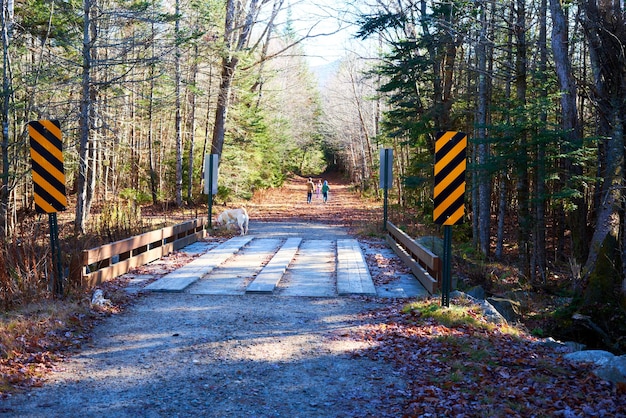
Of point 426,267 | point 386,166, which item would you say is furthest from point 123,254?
point 386,166

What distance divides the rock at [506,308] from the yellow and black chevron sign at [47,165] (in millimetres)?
7960

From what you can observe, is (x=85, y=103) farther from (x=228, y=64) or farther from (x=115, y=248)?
(x=228, y=64)

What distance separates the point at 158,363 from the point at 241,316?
6.94ft

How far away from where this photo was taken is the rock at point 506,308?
10.8 meters

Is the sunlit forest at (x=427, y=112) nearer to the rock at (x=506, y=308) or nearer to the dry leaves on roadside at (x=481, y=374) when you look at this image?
the rock at (x=506, y=308)

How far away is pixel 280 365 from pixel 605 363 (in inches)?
136

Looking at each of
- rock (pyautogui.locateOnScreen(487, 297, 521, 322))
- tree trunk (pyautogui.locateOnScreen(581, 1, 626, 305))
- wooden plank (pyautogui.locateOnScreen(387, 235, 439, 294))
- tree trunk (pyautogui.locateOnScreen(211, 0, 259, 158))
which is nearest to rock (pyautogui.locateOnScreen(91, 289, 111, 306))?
wooden plank (pyautogui.locateOnScreen(387, 235, 439, 294))

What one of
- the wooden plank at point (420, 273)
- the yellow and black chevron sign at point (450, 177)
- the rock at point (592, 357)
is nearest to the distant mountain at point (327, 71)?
the wooden plank at point (420, 273)

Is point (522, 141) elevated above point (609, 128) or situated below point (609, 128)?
below

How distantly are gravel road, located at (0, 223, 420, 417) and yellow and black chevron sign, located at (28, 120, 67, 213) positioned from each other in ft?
6.54

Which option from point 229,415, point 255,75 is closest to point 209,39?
point 255,75

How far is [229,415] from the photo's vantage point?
4.65 meters

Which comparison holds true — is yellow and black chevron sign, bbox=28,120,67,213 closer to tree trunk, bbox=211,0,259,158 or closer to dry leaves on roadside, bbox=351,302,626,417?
dry leaves on roadside, bbox=351,302,626,417

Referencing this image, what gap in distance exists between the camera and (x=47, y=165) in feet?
26.4
